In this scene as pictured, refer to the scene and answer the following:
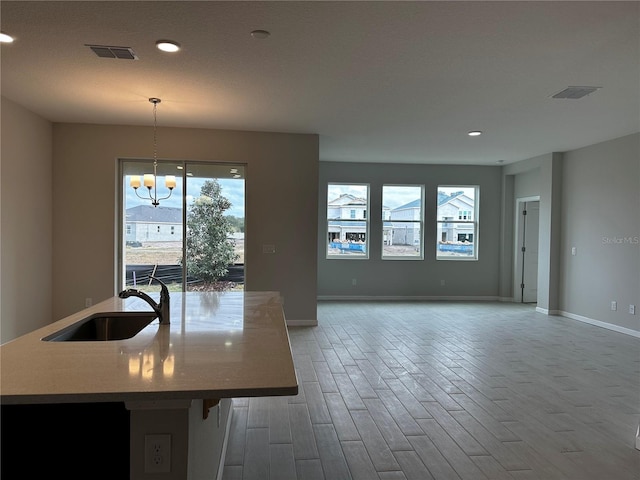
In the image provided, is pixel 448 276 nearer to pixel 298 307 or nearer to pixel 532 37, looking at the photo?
pixel 298 307

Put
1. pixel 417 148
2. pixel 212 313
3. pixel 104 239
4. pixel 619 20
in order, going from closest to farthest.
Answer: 1. pixel 212 313
2. pixel 619 20
3. pixel 104 239
4. pixel 417 148

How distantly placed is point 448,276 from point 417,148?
10.0ft

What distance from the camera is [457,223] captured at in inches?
342

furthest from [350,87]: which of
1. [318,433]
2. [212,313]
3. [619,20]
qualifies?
[318,433]

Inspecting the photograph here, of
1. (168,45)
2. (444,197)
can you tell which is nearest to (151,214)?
(168,45)

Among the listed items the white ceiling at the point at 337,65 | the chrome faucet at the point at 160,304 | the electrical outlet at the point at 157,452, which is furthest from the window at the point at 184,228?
the electrical outlet at the point at 157,452

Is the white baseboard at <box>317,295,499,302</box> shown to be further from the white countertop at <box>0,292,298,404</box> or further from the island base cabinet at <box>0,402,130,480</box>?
the island base cabinet at <box>0,402,130,480</box>

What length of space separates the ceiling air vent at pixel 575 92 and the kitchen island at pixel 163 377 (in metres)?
3.71

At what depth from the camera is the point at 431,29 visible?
2768 millimetres

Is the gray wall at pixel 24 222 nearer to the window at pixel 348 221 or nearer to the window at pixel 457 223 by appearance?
the window at pixel 348 221

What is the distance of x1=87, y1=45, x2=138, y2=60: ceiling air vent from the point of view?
3150mm

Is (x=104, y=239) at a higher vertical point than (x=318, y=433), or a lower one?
higher

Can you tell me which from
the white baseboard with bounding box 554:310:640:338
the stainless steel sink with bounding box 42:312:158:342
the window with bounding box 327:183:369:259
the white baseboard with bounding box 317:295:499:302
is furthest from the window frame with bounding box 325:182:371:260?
the stainless steel sink with bounding box 42:312:158:342

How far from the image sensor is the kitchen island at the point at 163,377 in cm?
113
